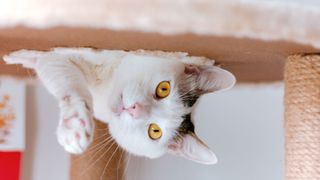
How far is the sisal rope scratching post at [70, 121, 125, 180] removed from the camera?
145 cm

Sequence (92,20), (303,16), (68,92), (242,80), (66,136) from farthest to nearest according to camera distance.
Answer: (242,80) < (68,92) < (66,136) < (303,16) < (92,20)

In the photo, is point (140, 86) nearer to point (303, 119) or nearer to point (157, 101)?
point (157, 101)

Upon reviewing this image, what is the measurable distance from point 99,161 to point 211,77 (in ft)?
1.42

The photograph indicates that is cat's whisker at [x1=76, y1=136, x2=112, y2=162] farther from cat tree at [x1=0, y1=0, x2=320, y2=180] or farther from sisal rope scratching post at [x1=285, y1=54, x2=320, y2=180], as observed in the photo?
sisal rope scratching post at [x1=285, y1=54, x2=320, y2=180]

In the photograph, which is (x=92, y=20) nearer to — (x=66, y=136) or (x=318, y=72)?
(x=66, y=136)

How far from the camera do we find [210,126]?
6.05 ft

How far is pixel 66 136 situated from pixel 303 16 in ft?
1.51

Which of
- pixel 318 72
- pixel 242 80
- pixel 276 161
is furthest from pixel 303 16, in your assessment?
pixel 276 161

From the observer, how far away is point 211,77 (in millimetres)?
1265

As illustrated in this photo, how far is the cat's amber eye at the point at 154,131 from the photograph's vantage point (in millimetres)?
1223

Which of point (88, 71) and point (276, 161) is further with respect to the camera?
point (276, 161)

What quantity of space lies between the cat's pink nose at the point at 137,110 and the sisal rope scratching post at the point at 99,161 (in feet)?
1.05

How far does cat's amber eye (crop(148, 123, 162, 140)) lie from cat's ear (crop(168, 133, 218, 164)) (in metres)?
0.07

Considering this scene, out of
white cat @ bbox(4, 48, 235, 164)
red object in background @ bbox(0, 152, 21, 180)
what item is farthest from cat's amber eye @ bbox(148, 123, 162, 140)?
red object in background @ bbox(0, 152, 21, 180)
